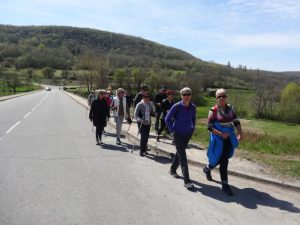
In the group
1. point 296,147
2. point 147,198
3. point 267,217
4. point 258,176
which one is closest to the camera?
point 267,217

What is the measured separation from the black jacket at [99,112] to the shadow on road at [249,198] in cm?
598

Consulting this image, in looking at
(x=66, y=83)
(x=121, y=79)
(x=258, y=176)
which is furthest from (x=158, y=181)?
(x=66, y=83)

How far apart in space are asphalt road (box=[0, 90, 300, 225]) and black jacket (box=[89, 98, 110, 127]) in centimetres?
247

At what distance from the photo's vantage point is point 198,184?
25.0 ft

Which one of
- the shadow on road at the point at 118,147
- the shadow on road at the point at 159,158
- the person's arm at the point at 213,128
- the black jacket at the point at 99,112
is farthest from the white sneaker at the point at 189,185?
the black jacket at the point at 99,112

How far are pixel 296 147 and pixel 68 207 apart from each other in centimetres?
835

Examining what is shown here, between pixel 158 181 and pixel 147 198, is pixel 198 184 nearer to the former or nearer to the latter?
pixel 158 181

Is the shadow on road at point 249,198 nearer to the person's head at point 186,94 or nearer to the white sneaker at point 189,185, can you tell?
the white sneaker at point 189,185

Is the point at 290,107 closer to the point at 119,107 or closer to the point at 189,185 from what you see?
the point at 119,107

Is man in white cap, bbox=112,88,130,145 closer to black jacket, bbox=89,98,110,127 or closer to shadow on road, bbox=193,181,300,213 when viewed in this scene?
black jacket, bbox=89,98,110,127

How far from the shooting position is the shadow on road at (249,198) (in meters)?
6.39

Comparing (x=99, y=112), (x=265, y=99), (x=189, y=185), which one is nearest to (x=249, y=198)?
(x=189, y=185)

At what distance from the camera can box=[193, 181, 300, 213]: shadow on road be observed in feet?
21.0

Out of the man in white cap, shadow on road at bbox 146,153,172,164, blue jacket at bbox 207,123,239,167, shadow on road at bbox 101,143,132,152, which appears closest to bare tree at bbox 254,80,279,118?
the man in white cap
